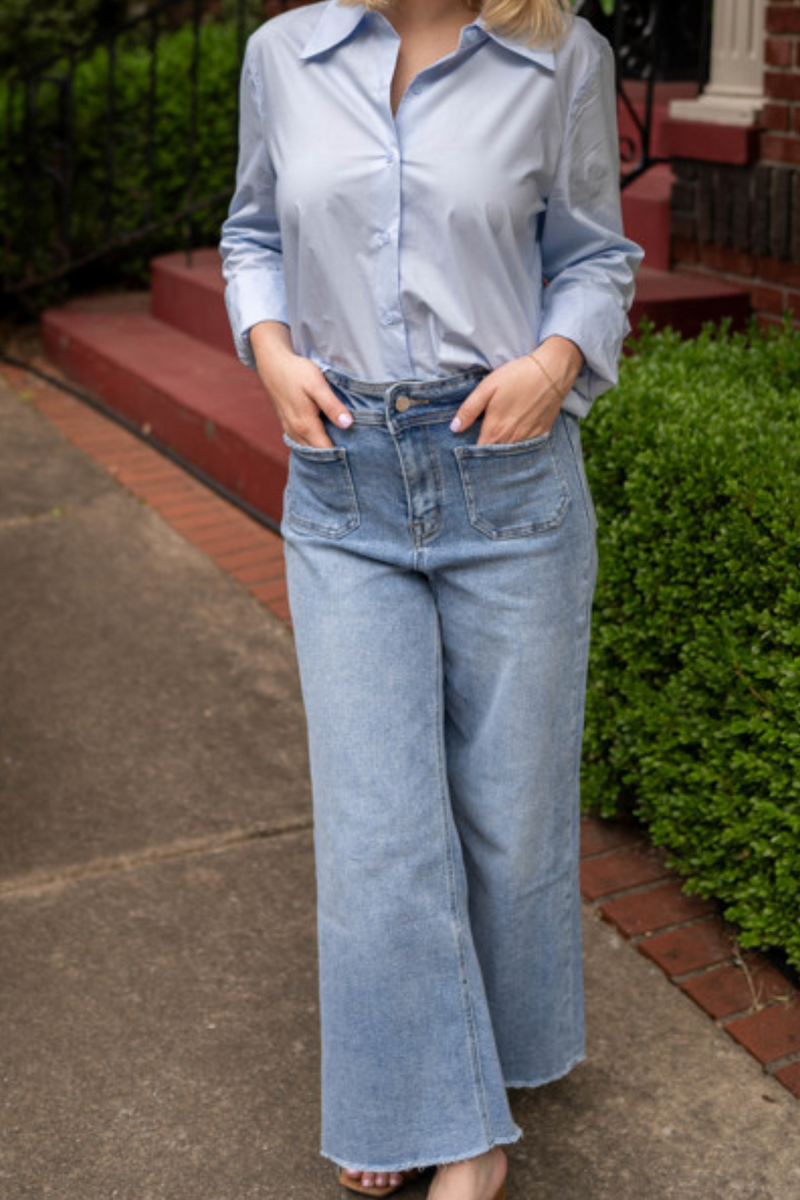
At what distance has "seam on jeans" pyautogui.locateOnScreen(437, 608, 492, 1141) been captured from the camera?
2309mm

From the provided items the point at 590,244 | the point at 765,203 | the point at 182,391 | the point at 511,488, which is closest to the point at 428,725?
the point at 511,488

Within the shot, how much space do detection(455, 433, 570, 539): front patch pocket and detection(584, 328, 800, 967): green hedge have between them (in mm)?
739

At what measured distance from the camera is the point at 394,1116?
237cm

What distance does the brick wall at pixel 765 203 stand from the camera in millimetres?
Answer: 4859

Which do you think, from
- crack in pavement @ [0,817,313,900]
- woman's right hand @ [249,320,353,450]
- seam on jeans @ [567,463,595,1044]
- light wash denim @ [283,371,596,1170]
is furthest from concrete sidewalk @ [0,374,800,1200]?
woman's right hand @ [249,320,353,450]

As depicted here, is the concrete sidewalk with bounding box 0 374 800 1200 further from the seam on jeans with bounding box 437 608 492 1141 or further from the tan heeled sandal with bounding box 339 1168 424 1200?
the seam on jeans with bounding box 437 608 492 1141

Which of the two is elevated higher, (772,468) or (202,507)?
(772,468)

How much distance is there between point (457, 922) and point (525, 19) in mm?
1273

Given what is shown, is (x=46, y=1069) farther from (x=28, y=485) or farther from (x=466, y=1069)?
(x=28, y=485)

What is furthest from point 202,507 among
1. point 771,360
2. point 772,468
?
point 772,468

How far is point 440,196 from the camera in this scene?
83.0 inches

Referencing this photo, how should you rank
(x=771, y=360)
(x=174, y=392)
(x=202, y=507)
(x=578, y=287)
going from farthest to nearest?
(x=174, y=392) < (x=202, y=507) < (x=771, y=360) < (x=578, y=287)

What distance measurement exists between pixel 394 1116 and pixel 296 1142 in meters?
0.35

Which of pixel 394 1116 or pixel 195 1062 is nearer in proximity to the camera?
pixel 394 1116
